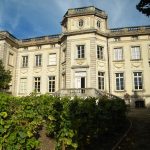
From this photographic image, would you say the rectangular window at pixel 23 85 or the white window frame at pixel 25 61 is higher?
the white window frame at pixel 25 61

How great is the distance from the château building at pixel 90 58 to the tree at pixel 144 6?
50.2 feet

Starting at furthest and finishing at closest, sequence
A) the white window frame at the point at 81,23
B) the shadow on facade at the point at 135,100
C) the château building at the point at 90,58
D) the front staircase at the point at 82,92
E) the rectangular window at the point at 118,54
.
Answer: the rectangular window at the point at 118,54 < the white window frame at the point at 81,23 < the château building at the point at 90,58 < the shadow on facade at the point at 135,100 < the front staircase at the point at 82,92

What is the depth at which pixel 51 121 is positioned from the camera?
409 inches

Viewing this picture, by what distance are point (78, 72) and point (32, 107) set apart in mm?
19250

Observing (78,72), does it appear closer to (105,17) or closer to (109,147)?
(105,17)

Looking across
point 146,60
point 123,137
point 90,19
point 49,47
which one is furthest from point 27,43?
point 123,137

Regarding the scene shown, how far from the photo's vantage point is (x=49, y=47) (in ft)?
109

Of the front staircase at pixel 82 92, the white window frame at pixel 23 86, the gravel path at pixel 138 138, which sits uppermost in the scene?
the white window frame at pixel 23 86

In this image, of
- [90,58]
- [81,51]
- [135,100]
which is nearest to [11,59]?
[81,51]

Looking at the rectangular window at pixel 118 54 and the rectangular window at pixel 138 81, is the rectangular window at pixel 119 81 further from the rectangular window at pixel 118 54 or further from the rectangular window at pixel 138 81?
the rectangular window at pixel 118 54

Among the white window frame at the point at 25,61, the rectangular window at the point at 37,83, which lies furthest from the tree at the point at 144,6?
the white window frame at the point at 25,61

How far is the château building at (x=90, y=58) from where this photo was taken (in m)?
28.5

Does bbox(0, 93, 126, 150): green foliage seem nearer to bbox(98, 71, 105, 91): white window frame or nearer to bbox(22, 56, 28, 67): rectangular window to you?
bbox(98, 71, 105, 91): white window frame

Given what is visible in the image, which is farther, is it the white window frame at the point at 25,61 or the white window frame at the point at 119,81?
the white window frame at the point at 25,61
